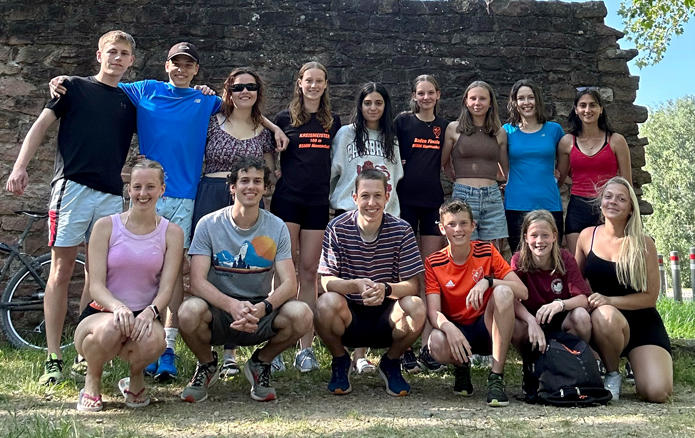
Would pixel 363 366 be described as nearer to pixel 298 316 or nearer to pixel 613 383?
pixel 298 316

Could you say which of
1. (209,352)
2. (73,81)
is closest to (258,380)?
(209,352)

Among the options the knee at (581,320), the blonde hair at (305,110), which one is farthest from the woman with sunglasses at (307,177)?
the knee at (581,320)

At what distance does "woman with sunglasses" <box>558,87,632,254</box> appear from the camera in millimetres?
4465

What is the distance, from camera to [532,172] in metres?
4.50

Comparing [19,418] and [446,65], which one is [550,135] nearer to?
[446,65]

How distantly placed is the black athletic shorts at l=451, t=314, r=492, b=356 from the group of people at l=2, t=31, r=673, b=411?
0.01 meters

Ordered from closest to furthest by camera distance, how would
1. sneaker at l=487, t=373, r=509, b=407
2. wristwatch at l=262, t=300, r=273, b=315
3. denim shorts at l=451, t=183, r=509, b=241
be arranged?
sneaker at l=487, t=373, r=509, b=407 < wristwatch at l=262, t=300, r=273, b=315 < denim shorts at l=451, t=183, r=509, b=241

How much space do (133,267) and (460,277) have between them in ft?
5.94

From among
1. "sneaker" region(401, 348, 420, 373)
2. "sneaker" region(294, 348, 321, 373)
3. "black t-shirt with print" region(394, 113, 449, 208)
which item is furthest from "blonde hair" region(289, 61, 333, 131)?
"sneaker" region(401, 348, 420, 373)

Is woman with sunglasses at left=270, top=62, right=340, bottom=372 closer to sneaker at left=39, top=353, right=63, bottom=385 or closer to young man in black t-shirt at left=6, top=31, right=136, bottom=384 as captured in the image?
young man in black t-shirt at left=6, top=31, right=136, bottom=384

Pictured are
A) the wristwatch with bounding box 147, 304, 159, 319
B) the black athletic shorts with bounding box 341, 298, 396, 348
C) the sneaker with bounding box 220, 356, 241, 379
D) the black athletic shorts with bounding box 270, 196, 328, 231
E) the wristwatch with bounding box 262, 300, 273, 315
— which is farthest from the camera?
the black athletic shorts with bounding box 270, 196, 328, 231

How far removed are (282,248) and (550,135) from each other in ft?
7.18

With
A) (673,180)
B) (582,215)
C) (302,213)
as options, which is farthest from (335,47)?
(673,180)

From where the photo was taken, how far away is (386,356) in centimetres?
368
